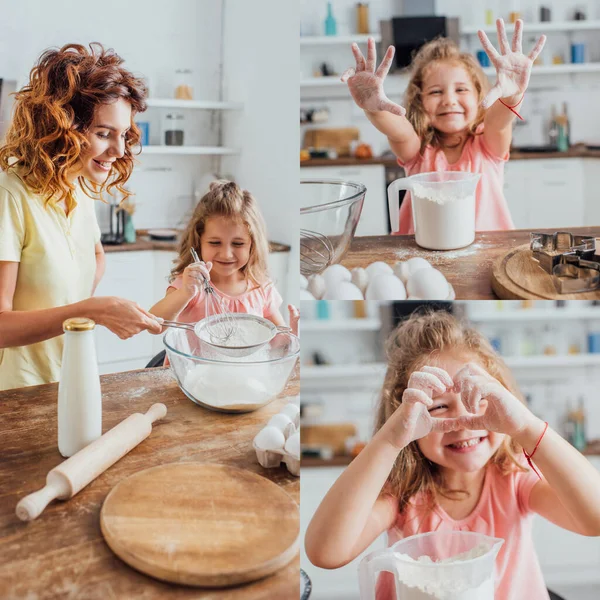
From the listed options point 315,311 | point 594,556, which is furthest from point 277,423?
point 594,556

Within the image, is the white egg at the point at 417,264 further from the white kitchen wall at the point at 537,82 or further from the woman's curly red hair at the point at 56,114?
the woman's curly red hair at the point at 56,114

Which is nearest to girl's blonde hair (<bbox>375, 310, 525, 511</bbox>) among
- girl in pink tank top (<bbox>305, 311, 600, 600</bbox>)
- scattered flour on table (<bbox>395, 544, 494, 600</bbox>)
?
girl in pink tank top (<bbox>305, 311, 600, 600</bbox>)

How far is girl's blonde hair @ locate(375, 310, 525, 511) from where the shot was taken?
82 cm

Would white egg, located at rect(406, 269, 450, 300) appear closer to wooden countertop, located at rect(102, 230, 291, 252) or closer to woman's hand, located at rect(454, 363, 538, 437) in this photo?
woman's hand, located at rect(454, 363, 538, 437)

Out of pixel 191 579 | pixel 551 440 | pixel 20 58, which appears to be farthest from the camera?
pixel 20 58

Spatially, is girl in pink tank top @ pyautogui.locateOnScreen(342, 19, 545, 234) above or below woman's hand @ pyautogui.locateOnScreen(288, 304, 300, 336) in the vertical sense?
above

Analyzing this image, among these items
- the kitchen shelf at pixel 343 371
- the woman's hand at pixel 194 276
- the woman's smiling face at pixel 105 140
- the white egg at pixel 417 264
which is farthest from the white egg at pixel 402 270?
the woman's smiling face at pixel 105 140

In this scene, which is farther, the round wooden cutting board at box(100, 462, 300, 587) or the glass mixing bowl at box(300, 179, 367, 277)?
the glass mixing bowl at box(300, 179, 367, 277)

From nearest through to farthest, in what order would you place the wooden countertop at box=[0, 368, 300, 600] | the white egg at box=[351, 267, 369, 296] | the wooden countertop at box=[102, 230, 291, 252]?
the wooden countertop at box=[0, 368, 300, 600] → the white egg at box=[351, 267, 369, 296] → the wooden countertop at box=[102, 230, 291, 252]

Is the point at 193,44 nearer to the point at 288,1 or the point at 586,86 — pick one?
the point at 288,1

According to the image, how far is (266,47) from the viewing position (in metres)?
0.89

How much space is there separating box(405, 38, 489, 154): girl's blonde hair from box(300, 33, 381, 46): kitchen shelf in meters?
0.06

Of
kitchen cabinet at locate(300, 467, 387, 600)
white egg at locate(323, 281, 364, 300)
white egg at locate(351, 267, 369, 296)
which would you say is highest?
white egg at locate(351, 267, 369, 296)

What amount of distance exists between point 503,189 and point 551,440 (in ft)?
0.95
